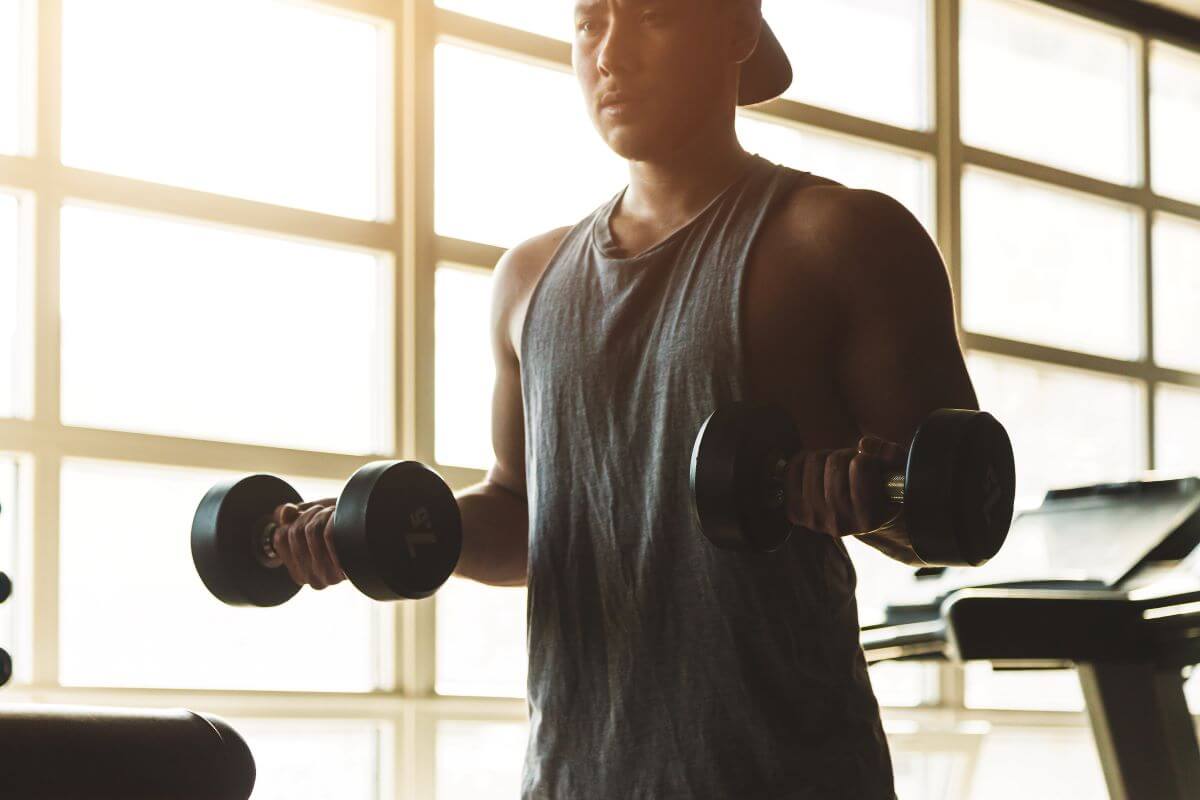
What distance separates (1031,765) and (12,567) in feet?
11.1

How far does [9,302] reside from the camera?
9.46ft

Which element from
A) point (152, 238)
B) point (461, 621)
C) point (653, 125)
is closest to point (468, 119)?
point (152, 238)

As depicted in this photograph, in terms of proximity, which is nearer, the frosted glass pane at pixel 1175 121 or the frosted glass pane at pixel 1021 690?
the frosted glass pane at pixel 1021 690

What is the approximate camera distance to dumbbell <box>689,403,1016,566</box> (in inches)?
38.8

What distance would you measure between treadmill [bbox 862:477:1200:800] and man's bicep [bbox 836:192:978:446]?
0.64m

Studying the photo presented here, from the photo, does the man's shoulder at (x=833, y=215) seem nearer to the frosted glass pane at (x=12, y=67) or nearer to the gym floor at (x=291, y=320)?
the gym floor at (x=291, y=320)

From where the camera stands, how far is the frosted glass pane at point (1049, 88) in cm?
488

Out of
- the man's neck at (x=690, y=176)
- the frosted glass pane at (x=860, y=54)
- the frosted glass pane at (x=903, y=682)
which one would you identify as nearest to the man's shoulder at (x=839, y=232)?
the man's neck at (x=690, y=176)

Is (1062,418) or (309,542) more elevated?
(1062,418)

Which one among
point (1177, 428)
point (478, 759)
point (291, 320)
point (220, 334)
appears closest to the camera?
point (220, 334)

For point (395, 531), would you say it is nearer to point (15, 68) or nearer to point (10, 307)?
point (10, 307)

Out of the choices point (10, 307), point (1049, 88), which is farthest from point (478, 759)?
point (1049, 88)

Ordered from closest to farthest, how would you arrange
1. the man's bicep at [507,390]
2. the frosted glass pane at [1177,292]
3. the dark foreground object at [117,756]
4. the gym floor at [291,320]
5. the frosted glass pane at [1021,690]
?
the dark foreground object at [117,756] → the man's bicep at [507,390] → the gym floor at [291,320] → the frosted glass pane at [1021,690] → the frosted glass pane at [1177,292]

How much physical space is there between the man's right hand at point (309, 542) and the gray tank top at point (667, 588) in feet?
0.63
